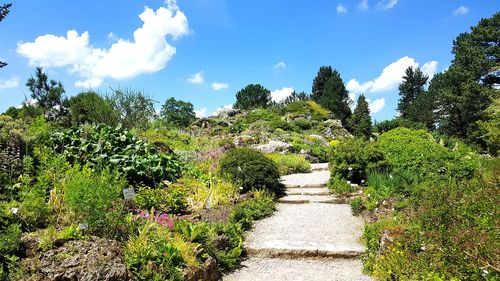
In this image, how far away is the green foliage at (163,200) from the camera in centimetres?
632

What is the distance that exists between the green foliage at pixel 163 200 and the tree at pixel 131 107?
21.2ft

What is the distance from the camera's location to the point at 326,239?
6035mm

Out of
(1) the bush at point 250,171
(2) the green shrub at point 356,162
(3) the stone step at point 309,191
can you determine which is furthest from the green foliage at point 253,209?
(2) the green shrub at point 356,162

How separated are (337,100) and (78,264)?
37961 millimetres

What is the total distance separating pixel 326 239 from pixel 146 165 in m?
3.91

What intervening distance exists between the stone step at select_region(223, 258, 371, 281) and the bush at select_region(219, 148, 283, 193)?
10.2 ft

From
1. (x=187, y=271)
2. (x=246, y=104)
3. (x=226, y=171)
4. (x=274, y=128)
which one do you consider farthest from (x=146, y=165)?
(x=246, y=104)

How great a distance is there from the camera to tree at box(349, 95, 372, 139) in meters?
26.4

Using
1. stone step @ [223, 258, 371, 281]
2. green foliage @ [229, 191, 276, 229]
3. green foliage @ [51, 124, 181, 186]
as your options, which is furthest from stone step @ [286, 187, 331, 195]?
stone step @ [223, 258, 371, 281]

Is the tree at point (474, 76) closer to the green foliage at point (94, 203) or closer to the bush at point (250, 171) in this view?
the bush at point (250, 171)

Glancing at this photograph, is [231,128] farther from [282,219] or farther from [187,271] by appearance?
[187,271]

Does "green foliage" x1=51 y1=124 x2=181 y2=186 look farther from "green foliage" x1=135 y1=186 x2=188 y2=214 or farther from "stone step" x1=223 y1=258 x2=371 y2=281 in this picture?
"stone step" x1=223 y1=258 x2=371 y2=281

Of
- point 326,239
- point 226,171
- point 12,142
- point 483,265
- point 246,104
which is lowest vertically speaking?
point 326,239

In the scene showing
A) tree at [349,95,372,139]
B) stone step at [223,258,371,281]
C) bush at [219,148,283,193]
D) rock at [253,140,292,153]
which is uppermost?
tree at [349,95,372,139]
